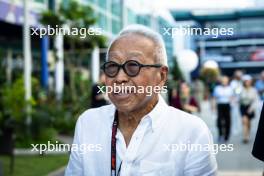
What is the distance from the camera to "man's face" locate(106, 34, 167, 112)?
271cm

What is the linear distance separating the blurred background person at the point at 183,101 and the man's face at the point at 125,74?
853cm

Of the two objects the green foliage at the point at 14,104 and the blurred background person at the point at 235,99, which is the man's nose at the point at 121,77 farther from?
the blurred background person at the point at 235,99

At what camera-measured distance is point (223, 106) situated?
1322 cm

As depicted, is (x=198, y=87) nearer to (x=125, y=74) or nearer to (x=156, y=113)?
(x=156, y=113)

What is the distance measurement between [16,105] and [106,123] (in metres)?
8.92

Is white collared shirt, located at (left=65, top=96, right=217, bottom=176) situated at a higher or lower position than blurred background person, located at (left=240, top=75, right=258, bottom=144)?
higher

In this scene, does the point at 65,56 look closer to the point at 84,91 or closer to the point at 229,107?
the point at 84,91

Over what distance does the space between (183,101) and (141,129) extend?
9.71m

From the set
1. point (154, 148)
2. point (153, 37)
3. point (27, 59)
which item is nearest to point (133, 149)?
point (154, 148)

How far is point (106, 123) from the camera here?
2855 millimetres

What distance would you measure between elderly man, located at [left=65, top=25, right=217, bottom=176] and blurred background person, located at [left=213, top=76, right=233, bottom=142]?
1038 cm

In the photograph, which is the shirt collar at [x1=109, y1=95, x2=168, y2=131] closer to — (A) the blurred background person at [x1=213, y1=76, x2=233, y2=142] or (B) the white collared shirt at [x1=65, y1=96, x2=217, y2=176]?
(B) the white collared shirt at [x1=65, y1=96, x2=217, y2=176]

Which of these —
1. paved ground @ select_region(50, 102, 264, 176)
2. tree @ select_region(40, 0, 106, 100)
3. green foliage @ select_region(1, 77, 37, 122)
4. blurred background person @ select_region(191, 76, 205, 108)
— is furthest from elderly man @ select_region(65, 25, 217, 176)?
blurred background person @ select_region(191, 76, 205, 108)

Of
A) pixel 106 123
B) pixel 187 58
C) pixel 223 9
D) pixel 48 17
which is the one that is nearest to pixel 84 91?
pixel 48 17
